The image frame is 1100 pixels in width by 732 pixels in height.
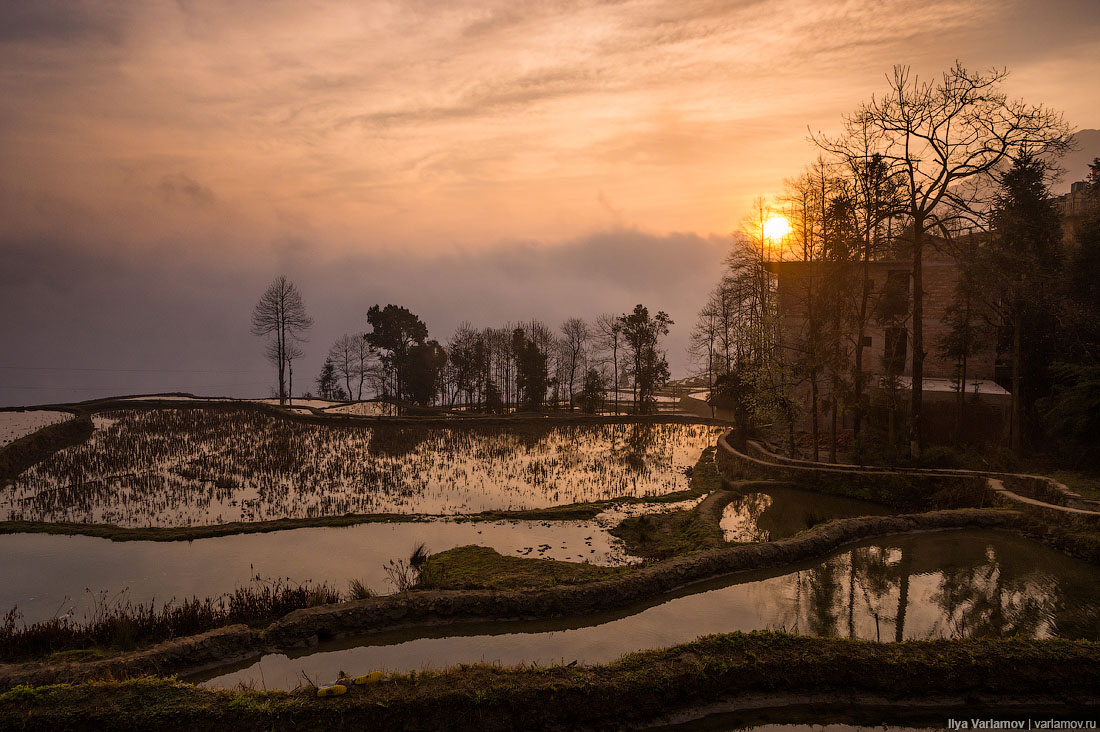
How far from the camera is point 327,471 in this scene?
88.1 ft

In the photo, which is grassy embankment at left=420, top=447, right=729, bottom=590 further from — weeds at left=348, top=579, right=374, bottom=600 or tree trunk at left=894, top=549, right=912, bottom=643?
tree trunk at left=894, top=549, right=912, bottom=643

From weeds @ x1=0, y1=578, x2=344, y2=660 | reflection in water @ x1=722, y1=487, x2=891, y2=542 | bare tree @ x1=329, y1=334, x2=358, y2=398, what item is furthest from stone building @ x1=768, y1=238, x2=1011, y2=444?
bare tree @ x1=329, y1=334, x2=358, y2=398

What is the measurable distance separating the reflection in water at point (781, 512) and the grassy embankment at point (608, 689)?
728cm

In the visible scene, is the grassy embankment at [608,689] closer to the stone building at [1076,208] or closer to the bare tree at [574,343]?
the stone building at [1076,208]

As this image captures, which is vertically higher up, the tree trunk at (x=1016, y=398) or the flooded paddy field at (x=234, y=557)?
the tree trunk at (x=1016, y=398)

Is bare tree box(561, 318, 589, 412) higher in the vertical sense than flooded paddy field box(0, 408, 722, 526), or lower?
higher

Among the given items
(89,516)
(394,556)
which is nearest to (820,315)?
(394,556)

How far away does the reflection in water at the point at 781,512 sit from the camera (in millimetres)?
17375

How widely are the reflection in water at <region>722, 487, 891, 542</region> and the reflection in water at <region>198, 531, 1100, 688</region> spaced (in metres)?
3.01

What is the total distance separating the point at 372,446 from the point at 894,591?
93.0ft

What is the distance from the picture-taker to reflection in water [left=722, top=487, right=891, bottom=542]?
57.0ft

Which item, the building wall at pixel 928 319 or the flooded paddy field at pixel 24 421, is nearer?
the building wall at pixel 928 319

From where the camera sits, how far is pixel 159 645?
→ 995 centimetres

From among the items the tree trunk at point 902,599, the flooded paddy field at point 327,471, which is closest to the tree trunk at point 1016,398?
the flooded paddy field at point 327,471
